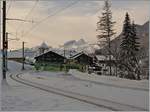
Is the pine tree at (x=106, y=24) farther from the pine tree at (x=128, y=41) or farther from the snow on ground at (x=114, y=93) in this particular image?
the snow on ground at (x=114, y=93)

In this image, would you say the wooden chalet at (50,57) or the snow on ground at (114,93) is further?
the wooden chalet at (50,57)

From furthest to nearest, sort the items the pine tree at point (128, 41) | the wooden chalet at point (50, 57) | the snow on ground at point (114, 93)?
the wooden chalet at point (50, 57) → the pine tree at point (128, 41) → the snow on ground at point (114, 93)

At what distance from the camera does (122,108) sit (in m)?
14.8

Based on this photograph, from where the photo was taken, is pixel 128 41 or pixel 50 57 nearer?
pixel 128 41

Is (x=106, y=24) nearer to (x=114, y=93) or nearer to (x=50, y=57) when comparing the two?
(x=50, y=57)

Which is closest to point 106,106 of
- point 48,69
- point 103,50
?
point 48,69

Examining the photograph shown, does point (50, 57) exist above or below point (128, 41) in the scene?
below

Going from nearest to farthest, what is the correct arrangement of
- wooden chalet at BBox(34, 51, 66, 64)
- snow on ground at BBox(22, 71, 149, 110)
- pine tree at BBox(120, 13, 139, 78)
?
snow on ground at BBox(22, 71, 149, 110)
pine tree at BBox(120, 13, 139, 78)
wooden chalet at BBox(34, 51, 66, 64)

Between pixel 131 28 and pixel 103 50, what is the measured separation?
1306cm

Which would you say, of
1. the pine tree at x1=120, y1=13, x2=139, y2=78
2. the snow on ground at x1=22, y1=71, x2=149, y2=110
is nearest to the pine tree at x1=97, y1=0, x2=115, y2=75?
the pine tree at x1=120, y1=13, x2=139, y2=78

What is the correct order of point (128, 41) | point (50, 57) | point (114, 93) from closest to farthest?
point (114, 93)
point (128, 41)
point (50, 57)

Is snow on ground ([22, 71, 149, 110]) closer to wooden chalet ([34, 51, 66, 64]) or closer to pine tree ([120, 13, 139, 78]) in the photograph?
pine tree ([120, 13, 139, 78])

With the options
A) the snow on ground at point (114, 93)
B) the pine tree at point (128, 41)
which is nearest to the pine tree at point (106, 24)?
the pine tree at point (128, 41)

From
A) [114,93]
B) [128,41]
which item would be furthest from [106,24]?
[114,93]
